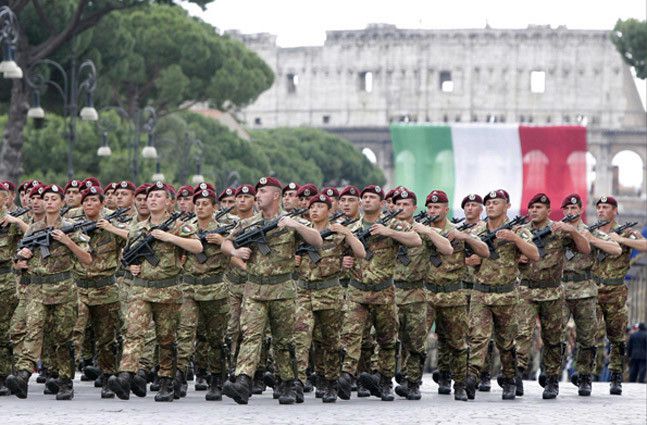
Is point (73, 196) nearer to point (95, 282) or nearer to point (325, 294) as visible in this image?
point (95, 282)

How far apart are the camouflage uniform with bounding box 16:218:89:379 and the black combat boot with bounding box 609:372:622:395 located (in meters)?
5.84

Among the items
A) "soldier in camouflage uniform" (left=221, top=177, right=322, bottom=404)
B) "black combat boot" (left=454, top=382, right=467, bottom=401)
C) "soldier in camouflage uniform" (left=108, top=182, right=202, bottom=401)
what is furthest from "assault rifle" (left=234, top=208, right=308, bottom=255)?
"black combat boot" (left=454, top=382, right=467, bottom=401)

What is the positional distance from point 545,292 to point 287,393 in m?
2.86

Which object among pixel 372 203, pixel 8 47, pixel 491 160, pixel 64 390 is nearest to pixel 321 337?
pixel 372 203

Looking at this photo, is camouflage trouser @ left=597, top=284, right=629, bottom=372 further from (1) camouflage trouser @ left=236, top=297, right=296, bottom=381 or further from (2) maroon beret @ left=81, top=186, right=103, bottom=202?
(2) maroon beret @ left=81, top=186, right=103, bottom=202

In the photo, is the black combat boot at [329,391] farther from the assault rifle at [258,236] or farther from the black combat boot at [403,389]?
the assault rifle at [258,236]

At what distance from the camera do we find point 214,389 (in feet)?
54.2

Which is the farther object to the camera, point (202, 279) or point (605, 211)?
point (605, 211)

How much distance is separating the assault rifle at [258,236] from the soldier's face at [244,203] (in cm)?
48

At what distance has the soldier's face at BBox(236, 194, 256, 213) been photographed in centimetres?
1625

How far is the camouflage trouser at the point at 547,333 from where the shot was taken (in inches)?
696

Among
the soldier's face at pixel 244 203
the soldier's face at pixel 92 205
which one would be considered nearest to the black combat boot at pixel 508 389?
the soldier's face at pixel 244 203

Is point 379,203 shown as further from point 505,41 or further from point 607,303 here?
point 505,41

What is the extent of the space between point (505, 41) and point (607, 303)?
4825 inches
